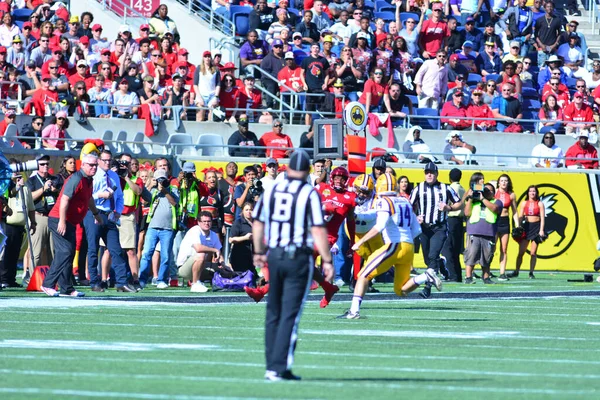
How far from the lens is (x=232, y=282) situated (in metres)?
19.5

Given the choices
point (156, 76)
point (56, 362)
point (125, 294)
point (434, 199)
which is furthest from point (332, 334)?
point (156, 76)

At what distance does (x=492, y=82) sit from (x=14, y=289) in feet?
47.0

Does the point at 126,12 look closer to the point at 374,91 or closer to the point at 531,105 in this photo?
the point at 374,91

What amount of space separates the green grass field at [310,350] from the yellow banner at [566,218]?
29.2 ft

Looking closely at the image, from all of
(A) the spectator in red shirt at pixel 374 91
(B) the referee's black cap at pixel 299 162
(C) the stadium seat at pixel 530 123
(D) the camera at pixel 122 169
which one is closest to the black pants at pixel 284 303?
(B) the referee's black cap at pixel 299 162

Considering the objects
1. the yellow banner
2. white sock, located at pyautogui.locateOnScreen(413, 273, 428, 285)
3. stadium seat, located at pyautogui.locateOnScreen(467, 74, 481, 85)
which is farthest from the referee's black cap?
stadium seat, located at pyautogui.locateOnScreen(467, 74, 481, 85)

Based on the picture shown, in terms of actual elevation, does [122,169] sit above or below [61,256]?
above

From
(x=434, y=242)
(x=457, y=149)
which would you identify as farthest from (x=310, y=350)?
(x=457, y=149)

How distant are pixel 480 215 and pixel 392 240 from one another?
833 centimetres

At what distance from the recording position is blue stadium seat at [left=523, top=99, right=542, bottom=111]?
30.5m

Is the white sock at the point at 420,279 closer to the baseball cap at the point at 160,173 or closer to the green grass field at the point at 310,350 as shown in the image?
the green grass field at the point at 310,350

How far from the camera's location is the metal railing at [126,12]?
30.2 metres

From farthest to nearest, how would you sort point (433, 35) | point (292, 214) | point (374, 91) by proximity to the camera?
point (433, 35), point (374, 91), point (292, 214)

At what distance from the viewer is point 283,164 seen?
81.6ft
